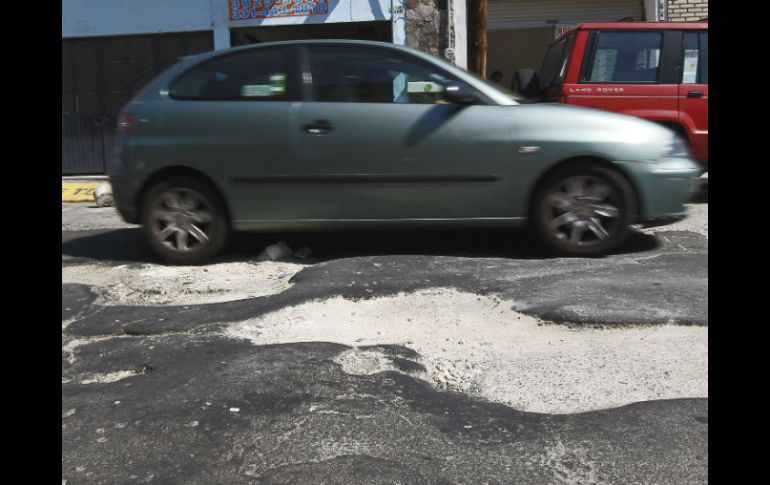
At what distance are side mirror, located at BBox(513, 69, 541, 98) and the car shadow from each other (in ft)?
9.34

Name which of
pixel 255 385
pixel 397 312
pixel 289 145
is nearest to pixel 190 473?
pixel 255 385

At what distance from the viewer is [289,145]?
17.2 ft

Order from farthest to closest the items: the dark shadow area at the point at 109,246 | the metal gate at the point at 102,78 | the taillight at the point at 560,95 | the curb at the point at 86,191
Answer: the metal gate at the point at 102,78, the curb at the point at 86,191, the taillight at the point at 560,95, the dark shadow area at the point at 109,246

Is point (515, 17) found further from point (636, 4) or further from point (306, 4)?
point (306, 4)

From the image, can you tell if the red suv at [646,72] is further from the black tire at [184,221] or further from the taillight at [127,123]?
the taillight at [127,123]

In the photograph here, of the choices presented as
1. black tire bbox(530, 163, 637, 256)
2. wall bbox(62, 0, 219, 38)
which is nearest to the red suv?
black tire bbox(530, 163, 637, 256)

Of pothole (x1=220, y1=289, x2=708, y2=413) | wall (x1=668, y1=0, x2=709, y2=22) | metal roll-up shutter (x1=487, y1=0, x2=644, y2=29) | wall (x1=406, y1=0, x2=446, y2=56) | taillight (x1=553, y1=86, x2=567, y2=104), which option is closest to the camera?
pothole (x1=220, y1=289, x2=708, y2=413)

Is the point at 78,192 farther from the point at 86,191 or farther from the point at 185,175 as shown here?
the point at 185,175

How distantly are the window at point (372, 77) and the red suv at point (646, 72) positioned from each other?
2954mm

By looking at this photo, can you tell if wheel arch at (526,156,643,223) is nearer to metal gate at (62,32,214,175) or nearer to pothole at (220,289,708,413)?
pothole at (220,289,708,413)

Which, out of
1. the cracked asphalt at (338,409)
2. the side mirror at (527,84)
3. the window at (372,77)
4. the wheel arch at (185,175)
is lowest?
the cracked asphalt at (338,409)

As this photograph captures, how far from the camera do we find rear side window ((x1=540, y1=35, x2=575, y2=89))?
311 inches

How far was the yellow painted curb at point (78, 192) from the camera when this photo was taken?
32.3ft

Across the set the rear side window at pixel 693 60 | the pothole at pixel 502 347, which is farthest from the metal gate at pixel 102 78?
the pothole at pixel 502 347
